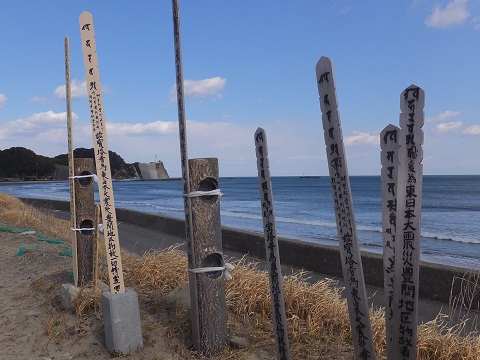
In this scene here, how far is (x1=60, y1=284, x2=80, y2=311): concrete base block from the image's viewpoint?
514cm

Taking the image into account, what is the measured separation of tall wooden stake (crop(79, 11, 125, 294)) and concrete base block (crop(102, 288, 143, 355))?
129mm

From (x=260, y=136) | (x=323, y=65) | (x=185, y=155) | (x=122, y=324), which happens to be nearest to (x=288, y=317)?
(x=122, y=324)

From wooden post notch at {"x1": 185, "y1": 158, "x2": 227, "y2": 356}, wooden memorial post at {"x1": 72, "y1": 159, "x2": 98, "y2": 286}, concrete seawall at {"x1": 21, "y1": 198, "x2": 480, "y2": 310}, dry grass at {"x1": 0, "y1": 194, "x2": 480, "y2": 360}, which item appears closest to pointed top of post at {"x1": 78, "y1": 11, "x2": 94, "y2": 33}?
wooden post notch at {"x1": 185, "y1": 158, "x2": 227, "y2": 356}

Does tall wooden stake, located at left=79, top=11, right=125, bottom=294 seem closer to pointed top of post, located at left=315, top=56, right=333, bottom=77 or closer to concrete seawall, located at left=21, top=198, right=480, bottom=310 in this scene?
pointed top of post, located at left=315, top=56, right=333, bottom=77

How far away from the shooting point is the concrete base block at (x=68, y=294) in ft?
16.9

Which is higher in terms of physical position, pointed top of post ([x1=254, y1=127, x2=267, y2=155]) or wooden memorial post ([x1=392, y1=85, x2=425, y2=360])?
pointed top of post ([x1=254, y1=127, x2=267, y2=155])

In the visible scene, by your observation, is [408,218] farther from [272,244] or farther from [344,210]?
[272,244]

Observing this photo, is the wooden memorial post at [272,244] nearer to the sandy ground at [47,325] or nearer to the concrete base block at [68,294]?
the sandy ground at [47,325]

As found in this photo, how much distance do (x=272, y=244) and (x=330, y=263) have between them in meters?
6.49

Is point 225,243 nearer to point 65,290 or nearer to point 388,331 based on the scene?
point 65,290

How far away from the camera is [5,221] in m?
13.0

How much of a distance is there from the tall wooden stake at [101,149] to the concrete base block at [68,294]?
40.6 inches

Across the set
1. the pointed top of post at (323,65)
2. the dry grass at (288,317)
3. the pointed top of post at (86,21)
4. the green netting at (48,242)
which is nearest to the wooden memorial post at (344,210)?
the pointed top of post at (323,65)

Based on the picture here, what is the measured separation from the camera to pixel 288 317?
189 inches
